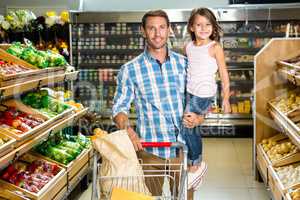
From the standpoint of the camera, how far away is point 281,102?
5023mm

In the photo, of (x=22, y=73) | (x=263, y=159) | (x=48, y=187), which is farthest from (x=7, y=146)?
(x=263, y=159)

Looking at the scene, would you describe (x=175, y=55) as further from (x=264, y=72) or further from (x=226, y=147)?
(x=226, y=147)

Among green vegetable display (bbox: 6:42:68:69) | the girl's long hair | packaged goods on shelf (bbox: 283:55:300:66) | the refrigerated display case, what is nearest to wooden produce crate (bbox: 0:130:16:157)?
green vegetable display (bbox: 6:42:68:69)

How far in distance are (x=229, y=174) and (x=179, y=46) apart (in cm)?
321

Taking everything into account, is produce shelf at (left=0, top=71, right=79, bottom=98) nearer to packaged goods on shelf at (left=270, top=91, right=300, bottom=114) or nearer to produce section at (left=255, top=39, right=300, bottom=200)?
produce section at (left=255, top=39, right=300, bottom=200)

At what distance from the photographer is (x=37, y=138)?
381 centimetres

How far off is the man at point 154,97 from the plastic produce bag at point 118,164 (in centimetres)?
25

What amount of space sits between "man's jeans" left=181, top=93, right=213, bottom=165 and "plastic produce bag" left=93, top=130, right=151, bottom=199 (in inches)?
20.5

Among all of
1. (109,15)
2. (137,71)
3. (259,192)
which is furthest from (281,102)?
(109,15)

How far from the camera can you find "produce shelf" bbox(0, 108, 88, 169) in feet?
10.6

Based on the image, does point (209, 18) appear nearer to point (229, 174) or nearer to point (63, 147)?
point (63, 147)

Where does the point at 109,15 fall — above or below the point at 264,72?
above

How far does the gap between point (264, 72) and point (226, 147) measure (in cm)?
225

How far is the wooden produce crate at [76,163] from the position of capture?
439 centimetres
